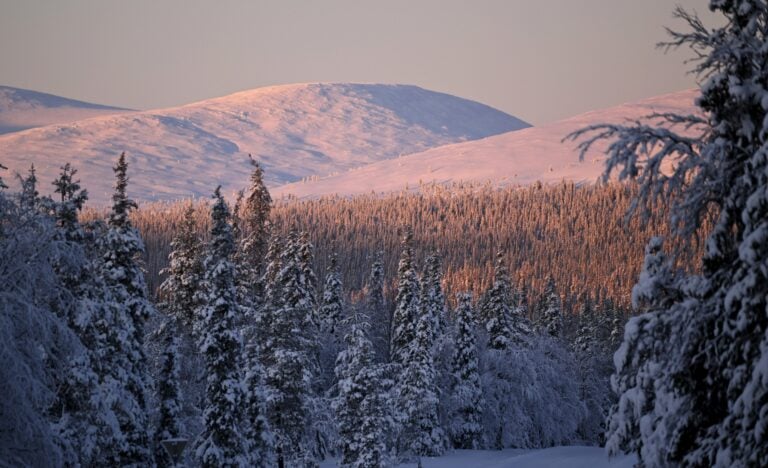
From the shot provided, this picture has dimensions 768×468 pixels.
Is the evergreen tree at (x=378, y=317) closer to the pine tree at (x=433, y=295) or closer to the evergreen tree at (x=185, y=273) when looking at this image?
the pine tree at (x=433, y=295)

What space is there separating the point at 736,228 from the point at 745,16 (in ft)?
9.26

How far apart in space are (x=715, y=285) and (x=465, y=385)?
50.3 metres

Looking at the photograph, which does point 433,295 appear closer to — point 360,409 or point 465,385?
point 465,385

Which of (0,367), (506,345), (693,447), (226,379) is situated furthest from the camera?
(506,345)

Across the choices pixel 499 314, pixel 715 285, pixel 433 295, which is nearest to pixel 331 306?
pixel 433 295

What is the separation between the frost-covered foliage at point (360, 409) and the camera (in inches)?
1816

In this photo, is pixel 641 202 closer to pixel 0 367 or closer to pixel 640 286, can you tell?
pixel 640 286

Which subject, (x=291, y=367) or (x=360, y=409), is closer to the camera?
(x=291, y=367)

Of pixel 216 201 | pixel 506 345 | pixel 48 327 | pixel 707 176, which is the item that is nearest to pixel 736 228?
pixel 707 176

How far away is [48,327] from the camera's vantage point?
19.3m

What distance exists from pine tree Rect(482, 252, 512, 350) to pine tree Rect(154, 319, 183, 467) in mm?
30759

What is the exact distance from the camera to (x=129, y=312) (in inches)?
1314

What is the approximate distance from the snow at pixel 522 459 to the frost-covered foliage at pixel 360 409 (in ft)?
25.8

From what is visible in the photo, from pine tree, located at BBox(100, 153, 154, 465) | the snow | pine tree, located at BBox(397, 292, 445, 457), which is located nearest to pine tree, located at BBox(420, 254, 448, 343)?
pine tree, located at BBox(397, 292, 445, 457)
